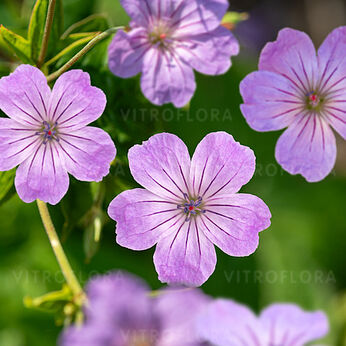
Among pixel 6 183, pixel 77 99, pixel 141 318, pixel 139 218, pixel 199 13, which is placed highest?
pixel 199 13

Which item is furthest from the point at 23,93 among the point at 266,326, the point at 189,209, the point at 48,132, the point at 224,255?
the point at 224,255

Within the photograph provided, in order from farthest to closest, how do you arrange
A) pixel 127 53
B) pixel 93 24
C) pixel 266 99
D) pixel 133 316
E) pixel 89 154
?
pixel 93 24 < pixel 127 53 < pixel 266 99 < pixel 89 154 < pixel 133 316

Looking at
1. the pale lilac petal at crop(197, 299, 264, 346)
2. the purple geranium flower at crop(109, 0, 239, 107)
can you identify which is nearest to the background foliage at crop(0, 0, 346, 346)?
the purple geranium flower at crop(109, 0, 239, 107)

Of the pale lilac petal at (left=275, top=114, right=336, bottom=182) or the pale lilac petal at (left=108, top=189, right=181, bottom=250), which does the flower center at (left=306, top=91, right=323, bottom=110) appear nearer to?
the pale lilac petal at (left=275, top=114, right=336, bottom=182)

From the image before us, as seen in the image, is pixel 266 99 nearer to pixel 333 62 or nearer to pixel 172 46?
pixel 333 62

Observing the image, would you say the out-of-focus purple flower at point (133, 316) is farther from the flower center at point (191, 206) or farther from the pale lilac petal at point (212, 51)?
the pale lilac petal at point (212, 51)

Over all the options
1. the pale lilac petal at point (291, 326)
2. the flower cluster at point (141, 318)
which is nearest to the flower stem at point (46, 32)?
the flower cluster at point (141, 318)

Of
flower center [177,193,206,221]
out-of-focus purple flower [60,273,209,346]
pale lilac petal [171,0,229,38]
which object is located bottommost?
out-of-focus purple flower [60,273,209,346]
